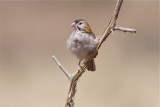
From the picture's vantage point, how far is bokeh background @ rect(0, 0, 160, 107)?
38.3ft

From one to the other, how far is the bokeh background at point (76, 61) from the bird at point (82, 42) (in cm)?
517

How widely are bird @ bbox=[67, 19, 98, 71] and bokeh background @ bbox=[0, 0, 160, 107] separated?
5.17 meters

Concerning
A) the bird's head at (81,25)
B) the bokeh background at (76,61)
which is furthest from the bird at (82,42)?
the bokeh background at (76,61)

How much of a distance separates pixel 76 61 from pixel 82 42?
7.08m

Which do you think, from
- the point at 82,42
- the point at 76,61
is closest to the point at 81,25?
the point at 82,42

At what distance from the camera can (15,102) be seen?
1208cm

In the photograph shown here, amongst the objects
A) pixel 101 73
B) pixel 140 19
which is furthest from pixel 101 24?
pixel 101 73

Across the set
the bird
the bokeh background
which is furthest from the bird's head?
the bokeh background

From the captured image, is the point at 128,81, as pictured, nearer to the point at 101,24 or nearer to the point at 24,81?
the point at 24,81

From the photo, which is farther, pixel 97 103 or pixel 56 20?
pixel 56 20

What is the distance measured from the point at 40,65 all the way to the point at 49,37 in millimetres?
1589

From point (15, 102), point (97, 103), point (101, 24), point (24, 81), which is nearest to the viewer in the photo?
point (97, 103)

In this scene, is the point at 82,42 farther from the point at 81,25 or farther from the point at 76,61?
the point at 76,61

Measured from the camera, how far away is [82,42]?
586cm
